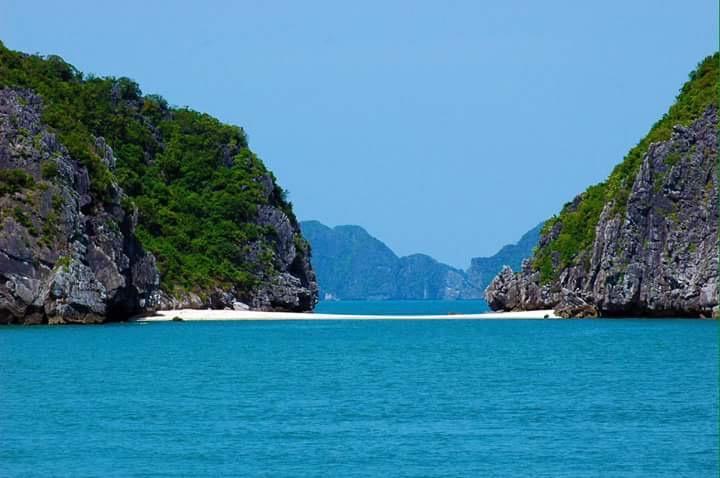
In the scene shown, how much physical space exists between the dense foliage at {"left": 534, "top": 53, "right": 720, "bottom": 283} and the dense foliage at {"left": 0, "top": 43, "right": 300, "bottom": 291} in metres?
31.2

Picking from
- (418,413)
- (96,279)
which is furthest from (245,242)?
(418,413)

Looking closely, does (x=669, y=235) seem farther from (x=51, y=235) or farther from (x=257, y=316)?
(x=51, y=235)

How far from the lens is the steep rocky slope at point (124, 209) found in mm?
107500

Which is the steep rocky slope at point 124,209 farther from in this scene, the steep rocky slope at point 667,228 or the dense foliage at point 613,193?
the steep rocky slope at point 667,228

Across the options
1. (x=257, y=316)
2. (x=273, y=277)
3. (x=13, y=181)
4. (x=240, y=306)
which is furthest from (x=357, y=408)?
(x=273, y=277)

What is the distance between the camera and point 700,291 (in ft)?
380

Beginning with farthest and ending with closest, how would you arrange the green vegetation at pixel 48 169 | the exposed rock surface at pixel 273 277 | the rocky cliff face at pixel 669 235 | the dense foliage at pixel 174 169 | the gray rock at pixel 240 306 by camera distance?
1. the gray rock at pixel 240 306
2. the exposed rock surface at pixel 273 277
3. the dense foliage at pixel 174 169
4. the rocky cliff face at pixel 669 235
5. the green vegetation at pixel 48 169

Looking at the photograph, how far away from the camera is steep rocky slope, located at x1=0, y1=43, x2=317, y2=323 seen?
353ft

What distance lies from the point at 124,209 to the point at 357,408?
2895 inches

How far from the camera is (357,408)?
52781 mm

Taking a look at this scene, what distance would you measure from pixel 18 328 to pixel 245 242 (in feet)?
166

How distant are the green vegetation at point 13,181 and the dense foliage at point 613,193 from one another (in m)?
51.2

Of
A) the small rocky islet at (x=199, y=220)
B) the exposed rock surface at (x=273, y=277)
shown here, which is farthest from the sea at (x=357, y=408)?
the exposed rock surface at (x=273, y=277)

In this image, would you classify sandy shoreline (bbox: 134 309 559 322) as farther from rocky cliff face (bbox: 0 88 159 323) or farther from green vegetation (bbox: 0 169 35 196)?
green vegetation (bbox: 0 169 35 196)
